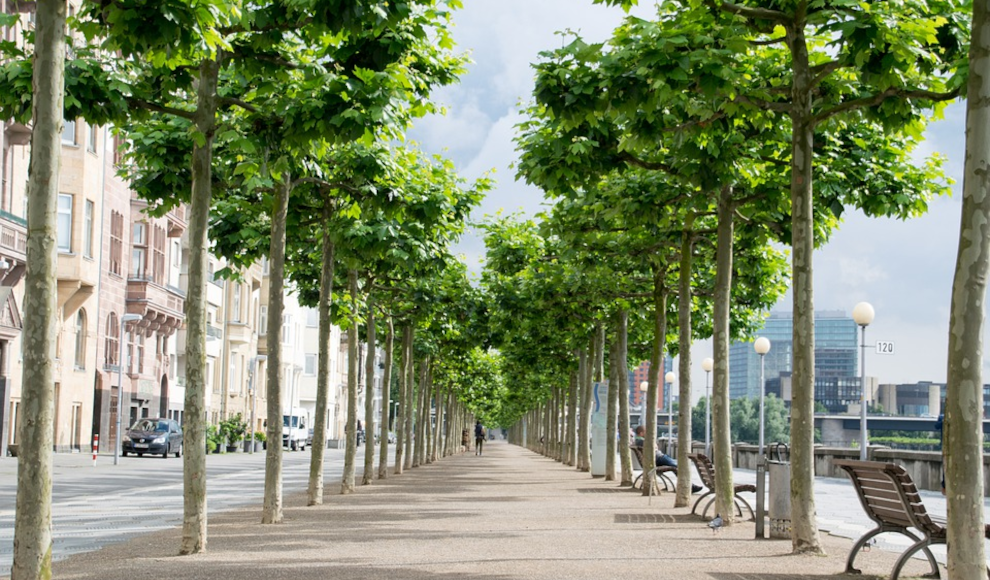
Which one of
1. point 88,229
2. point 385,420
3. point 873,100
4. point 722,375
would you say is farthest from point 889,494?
point 88,229

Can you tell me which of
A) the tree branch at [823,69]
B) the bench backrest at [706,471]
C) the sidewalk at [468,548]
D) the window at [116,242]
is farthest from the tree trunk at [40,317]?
the window at [116,242]

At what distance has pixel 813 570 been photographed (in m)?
12.6

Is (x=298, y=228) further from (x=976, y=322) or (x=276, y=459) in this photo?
(x=976, y=322)

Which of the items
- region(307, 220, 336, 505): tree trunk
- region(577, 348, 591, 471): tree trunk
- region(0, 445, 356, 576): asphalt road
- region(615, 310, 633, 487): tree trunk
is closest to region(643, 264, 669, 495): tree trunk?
region(615, 310, 633, 487): tree trunk

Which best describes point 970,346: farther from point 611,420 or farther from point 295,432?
point 295,432

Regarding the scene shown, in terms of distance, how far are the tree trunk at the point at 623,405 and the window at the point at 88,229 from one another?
26934 mm

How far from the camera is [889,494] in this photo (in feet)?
39.0

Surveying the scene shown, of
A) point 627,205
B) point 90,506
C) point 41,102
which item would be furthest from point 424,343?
point 41,102

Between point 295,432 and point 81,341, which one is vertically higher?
point 81,341

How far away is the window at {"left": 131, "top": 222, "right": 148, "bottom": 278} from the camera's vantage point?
6565cm

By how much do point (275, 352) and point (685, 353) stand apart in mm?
8711

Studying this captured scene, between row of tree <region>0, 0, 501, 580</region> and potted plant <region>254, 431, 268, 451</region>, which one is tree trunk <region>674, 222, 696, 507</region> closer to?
row of tree <region>0, 0, 501, 580</region>

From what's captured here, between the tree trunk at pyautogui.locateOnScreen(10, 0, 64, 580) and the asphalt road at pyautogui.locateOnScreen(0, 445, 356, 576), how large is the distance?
157 inches

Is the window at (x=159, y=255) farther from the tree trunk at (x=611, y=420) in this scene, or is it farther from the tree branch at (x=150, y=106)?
the tree branch at (x=150, y=106)
